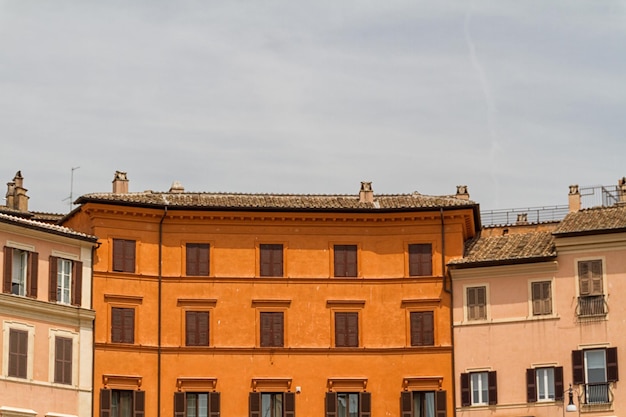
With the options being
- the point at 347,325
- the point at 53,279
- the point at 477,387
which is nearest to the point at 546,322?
the point at 477,387

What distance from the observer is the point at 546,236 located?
86312 mm

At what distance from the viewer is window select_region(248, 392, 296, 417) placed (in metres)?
84.5

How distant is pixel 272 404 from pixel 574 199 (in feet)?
63.4

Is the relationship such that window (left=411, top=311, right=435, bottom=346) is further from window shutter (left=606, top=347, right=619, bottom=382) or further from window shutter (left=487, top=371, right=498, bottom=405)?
window shutter (left=606, top=347, right=619, bottom=382)

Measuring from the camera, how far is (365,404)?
279 ft

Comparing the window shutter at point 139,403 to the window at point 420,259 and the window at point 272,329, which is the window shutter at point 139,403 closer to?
the window at point 272,329

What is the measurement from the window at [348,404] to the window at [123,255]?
39.7 feet

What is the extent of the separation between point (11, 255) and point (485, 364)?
80.0 feet

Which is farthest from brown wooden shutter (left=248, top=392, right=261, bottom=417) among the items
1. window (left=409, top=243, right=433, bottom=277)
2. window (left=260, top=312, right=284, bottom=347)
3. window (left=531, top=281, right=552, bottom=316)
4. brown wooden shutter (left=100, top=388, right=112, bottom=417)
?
window (left=531, top=281, right=552, bottom=316)

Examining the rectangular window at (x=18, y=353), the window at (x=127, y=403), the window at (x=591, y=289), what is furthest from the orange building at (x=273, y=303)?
the window at (x=591, y=289)

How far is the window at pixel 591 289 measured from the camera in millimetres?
82250

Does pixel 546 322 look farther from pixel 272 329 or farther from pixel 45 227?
pixel 45 227

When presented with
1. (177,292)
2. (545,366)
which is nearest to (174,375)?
(177,292)

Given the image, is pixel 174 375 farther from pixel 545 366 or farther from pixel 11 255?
pixel 545 366
